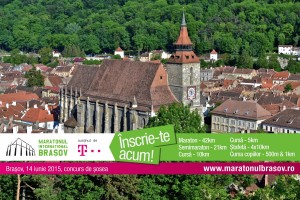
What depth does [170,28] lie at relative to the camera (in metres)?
168

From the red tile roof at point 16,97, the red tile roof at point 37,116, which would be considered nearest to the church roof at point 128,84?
the red tile roof at point 37,116

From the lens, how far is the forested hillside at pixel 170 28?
15675cm

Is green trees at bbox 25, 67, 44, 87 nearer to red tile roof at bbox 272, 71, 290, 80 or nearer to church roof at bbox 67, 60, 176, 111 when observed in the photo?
red tile roof at bbox 272, 71, 290, 80

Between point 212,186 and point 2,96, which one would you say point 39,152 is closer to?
point 212,186

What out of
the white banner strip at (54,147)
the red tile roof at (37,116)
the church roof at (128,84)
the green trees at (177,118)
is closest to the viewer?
the white banner strip at (54,147)

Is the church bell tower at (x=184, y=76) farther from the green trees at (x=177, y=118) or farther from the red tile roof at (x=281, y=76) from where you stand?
the red tile roof at (x=281, y=76)

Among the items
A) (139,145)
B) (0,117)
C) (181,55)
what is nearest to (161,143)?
(139,145)

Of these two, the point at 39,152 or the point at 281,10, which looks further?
the point at 281,10

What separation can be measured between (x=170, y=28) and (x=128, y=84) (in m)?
110

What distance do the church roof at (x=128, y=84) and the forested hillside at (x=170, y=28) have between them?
9069cm

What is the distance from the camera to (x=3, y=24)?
19950 cm

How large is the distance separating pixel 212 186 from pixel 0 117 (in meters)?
41.1

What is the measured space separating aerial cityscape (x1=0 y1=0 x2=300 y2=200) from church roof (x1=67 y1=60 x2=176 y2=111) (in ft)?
0.39

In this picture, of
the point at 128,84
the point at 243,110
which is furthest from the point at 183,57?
the point at 243,110
